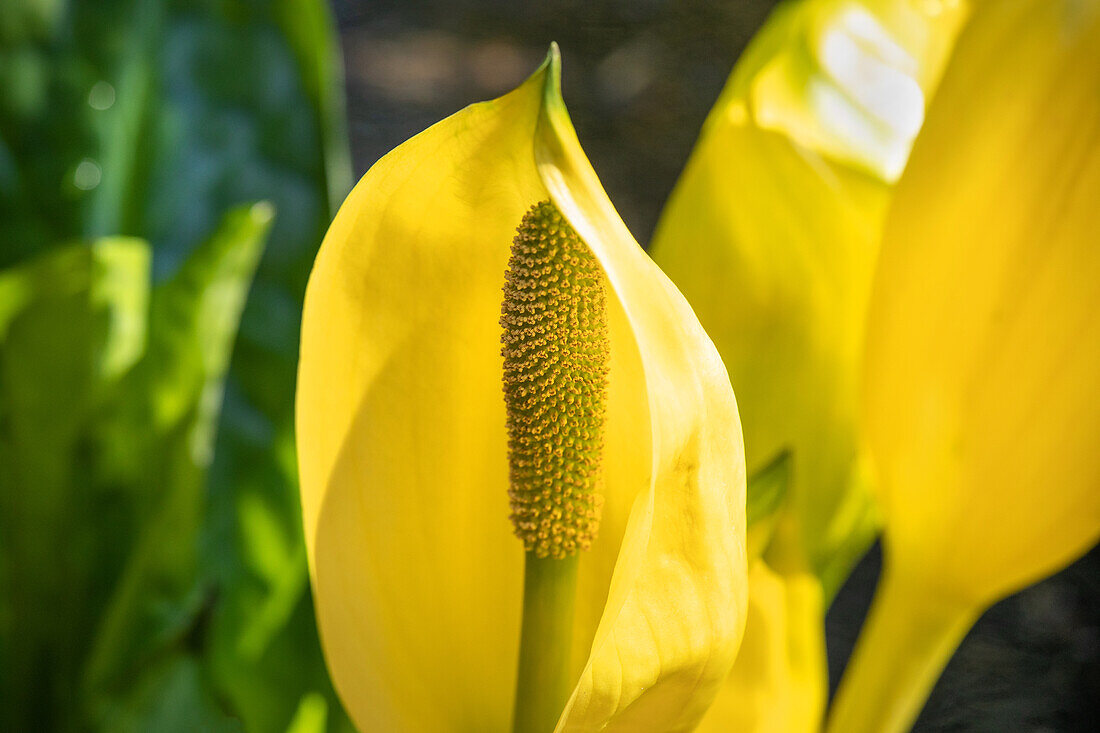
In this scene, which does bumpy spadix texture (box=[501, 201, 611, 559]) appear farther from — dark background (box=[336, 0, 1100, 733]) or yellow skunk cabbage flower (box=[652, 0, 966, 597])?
dark background (box=[336, 0, 1100, 733])

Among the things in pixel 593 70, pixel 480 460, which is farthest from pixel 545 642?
pixel 593 70

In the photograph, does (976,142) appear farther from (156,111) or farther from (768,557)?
(156,111)

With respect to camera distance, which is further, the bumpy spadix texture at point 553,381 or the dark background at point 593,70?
the dark background at point 593,70

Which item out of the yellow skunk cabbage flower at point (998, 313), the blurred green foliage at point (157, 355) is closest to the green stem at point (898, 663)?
the yellow skunk cabbage flower at point (998, 313)

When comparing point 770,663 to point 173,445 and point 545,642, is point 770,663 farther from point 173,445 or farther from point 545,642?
point 173,445

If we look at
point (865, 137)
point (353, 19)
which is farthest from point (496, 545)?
point (353, 19)

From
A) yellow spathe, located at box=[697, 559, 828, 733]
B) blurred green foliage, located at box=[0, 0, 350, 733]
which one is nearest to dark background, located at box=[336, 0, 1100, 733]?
blurred green foliage, located at box=[0, 0, 350, 733]

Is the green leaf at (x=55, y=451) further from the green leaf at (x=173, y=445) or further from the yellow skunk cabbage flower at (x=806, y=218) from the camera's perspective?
the yellow skunk cabbage flower at (x=806, y=218)
